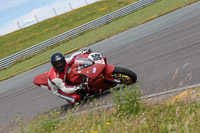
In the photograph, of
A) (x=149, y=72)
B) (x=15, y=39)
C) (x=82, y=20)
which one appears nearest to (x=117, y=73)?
(x=149, y=72)

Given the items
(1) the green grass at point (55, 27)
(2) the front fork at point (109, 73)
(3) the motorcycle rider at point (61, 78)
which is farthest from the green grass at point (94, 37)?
(2) the front fork at point (109, 73)

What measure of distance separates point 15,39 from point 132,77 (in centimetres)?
3588

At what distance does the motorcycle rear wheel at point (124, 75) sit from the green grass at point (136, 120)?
1.82 metres

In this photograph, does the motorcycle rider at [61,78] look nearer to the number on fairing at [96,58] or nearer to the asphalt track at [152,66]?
the number on fairing at [96,58]

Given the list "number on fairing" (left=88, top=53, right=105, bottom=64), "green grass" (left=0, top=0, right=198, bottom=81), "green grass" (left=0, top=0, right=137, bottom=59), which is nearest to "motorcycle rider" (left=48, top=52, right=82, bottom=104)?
"number on fairing" (left=88, top=53, right=105, bottom=64)

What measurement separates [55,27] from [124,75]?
34229 millimetres

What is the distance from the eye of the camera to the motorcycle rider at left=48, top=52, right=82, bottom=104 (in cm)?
794

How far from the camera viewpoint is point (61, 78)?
8.18m

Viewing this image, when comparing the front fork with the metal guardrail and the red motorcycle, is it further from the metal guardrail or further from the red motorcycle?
the metal guardrail

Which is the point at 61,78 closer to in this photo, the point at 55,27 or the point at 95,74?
the point at 95,74

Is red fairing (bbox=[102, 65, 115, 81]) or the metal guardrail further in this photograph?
the metal guardrail

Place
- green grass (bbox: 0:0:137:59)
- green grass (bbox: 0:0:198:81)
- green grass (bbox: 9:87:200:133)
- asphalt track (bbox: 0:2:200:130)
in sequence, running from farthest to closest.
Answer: green grass (bbox: 0:0:137:59), green grass (bbox: 0:0:198:81), asphalt track (bbox: 0:2:200:130), green grass (bbox: 9:87:200:133)

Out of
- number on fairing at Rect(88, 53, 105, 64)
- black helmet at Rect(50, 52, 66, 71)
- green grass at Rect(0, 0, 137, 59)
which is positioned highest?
green grass at Rect(0, 0, 137, 59)

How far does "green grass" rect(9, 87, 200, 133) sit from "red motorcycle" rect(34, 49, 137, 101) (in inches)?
64.2
